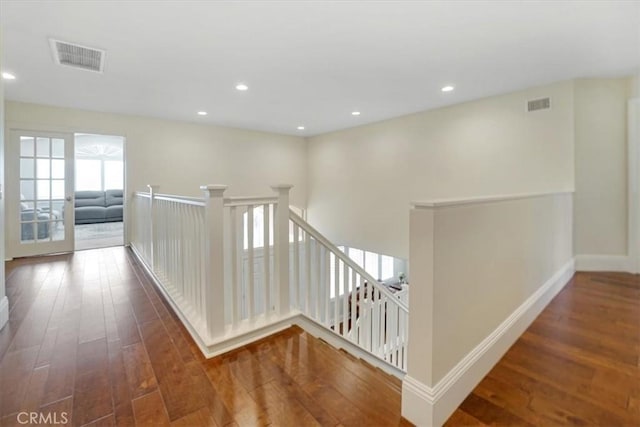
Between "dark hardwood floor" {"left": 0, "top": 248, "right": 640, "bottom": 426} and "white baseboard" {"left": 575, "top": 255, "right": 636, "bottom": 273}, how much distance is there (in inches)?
45.9

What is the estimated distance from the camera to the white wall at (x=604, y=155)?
3.45 meters

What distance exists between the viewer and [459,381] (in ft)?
4.61

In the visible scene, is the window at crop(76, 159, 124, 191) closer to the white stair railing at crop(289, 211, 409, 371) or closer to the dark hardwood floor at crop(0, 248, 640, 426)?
the dark hardwood floor at crop(0, 248, 640, 426)

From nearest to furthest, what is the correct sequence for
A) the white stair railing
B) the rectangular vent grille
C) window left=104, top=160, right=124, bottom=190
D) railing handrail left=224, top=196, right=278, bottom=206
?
1. railing handrail left=224, top=196, right=278, bottom=206
2. the white stair railing
3. the rectangular vent grille
4. window left=104, top=160, right=124, bottom=190

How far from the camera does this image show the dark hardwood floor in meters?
1.33

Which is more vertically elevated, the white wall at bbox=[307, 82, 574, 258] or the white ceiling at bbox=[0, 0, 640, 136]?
the white ceiling at bbox=[0, 0, 640, 136]

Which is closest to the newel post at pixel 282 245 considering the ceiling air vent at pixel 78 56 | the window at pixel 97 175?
the ceiling air vent at pixel 78 56

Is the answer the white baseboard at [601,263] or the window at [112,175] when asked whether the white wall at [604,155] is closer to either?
the white baseboard at [601,263]

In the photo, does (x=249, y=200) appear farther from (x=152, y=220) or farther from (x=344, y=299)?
(x=152, y=220)

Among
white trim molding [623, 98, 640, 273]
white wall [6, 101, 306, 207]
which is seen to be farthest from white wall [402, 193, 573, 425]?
white wall [6, 101, 306, 207]

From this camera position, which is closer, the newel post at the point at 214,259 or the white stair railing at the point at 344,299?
the newel post at the point at 214,259

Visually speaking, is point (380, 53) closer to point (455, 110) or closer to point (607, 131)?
point (455, 110)

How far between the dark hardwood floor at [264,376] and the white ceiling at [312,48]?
2294 millimetres

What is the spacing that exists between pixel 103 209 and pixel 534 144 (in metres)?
9.98
